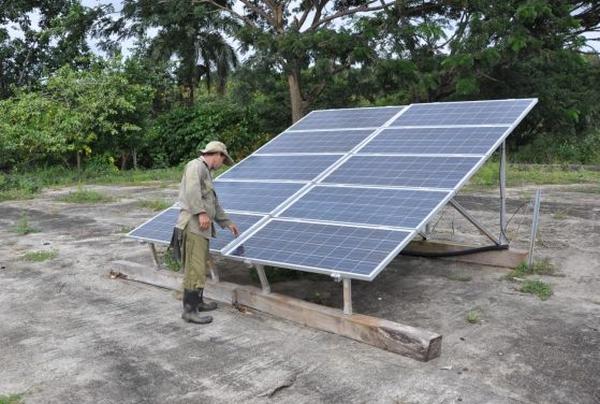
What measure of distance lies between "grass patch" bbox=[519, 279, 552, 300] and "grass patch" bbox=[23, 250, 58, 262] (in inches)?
231

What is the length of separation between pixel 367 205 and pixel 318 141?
2.07 m

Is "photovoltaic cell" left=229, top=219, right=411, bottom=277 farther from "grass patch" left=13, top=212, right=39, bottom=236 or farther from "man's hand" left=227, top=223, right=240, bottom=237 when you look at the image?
"grass patch" left=13, top=212, right=39, bottom=236

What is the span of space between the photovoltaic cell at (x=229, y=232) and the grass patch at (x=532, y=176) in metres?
7.99

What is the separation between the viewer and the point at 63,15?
2458 centimetres

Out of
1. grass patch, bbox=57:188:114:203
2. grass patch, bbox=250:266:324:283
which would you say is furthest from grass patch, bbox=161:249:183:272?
grass patch, bbox=57:188:114:203

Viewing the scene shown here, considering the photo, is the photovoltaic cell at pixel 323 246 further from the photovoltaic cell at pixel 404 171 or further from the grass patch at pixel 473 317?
the grass patch at pixel 473 317

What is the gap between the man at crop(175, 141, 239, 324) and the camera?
17.9ft

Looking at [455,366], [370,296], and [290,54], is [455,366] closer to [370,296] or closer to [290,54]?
[370,296]

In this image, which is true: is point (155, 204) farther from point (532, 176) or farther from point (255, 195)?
point (532, 176)

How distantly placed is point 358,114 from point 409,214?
3.10 meters

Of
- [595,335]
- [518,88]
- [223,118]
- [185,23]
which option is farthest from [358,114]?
[185,23]

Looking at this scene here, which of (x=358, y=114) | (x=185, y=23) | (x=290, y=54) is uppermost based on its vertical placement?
(x=185, y=23)

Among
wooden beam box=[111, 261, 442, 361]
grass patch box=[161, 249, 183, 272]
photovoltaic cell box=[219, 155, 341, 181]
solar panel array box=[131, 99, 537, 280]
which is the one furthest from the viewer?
grass patch box=[161, 249, 183, 272]

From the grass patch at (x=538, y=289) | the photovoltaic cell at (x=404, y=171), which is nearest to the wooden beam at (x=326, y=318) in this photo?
the photovoltaic cell at (x=404, y=171)
